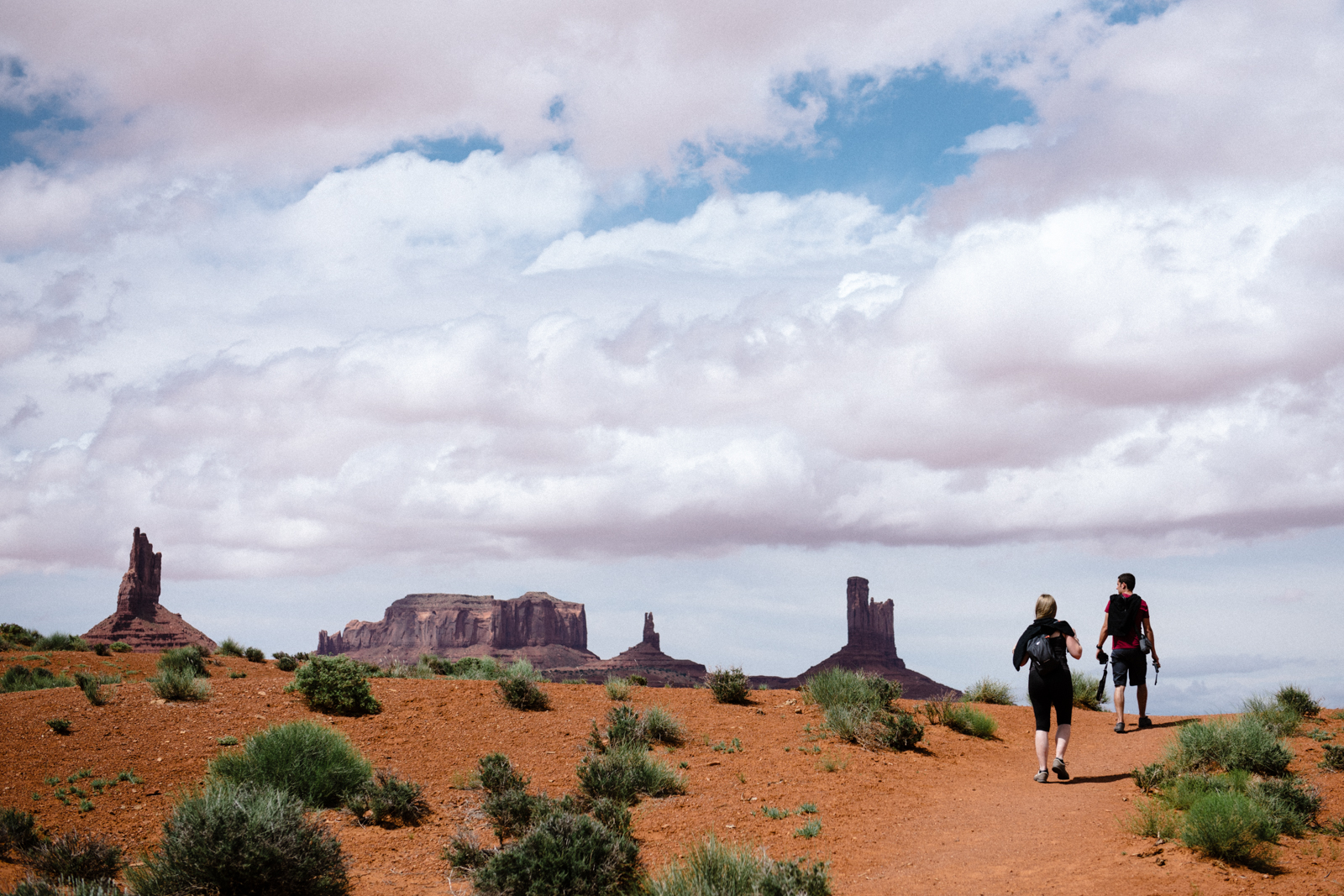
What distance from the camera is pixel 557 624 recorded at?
167250 millimetres

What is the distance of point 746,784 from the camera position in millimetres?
12391

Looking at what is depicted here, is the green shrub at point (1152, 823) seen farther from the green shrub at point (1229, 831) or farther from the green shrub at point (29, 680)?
the green shrub at point (29, 680)

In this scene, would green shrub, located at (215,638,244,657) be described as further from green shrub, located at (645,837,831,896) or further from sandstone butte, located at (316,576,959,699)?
sandstone butte, located at (316,576,959,699)

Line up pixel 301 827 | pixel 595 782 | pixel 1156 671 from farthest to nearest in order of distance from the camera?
pixel 1156 671, pixel 595 782, pixel 301 827

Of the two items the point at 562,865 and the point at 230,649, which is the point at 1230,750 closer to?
the point at 562,865

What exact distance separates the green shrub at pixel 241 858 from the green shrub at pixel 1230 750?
951 cm

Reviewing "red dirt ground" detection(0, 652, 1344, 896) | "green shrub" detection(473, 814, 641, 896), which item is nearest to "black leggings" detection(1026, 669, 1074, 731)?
"red dirt ground" detection(0, 652, 1344, 896)

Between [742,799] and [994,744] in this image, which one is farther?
[994,744]

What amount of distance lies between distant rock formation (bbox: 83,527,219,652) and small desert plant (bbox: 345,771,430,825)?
10099 cm

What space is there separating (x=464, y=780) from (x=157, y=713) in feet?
22.6

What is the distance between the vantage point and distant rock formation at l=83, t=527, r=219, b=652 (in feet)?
336

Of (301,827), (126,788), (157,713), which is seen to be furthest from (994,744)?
(157,713)

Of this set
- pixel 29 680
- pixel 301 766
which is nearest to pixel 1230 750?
pixel 301 766

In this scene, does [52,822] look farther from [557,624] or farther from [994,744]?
[557,624]
